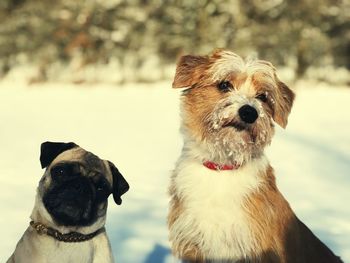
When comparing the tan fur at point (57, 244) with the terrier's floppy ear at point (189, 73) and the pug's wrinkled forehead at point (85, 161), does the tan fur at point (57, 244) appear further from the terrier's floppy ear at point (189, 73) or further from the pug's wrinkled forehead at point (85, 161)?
the terrier's floppy ear at point (189, 73)

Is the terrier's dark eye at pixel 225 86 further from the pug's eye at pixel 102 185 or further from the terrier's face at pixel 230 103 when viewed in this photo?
the pug's eye at pixel 102 185

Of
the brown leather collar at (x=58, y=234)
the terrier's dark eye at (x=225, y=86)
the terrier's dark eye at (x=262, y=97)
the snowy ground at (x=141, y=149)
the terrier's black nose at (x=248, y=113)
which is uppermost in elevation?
the terrier's dark eye at (x=225, y=86)

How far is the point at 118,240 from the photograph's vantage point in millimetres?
5844

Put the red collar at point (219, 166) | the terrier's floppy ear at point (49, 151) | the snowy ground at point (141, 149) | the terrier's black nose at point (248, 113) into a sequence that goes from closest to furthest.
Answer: the terrier's floppy ear at point (49, 151)
the terrier's black nose at point (248, 113)
the red collar at point (219, 166)
the snowy ground at point (141, 149)

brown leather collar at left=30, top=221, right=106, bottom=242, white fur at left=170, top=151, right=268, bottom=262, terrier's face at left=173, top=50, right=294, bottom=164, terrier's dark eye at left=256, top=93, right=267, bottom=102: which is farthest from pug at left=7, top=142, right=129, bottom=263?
terrier's dark eye at left=256, top=93, right=267, bottom=102

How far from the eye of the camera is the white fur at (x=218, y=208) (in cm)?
433

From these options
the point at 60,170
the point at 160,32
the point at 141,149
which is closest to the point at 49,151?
the point at 60,170

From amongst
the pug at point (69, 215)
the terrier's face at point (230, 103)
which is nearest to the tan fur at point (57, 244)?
the pug at point (69, 215)

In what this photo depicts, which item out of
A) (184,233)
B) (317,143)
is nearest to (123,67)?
(317,143)

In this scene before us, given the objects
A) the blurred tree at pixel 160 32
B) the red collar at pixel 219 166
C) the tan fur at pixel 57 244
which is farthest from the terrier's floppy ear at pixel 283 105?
the blurred tree at pixel 160 32

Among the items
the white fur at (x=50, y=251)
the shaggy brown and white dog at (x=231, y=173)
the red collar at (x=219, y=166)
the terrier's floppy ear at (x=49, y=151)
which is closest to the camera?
the white fur at (x=50, y=251)

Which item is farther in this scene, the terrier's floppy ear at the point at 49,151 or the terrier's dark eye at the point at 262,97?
the terrier's dark eye at the point at 262,97

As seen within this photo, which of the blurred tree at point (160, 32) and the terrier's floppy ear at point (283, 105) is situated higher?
the blurred tree at point (160, 32)

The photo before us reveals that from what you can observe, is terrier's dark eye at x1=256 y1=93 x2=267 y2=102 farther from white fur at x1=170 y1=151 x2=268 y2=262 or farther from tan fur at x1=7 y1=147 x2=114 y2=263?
tan fur at x1=7 y1=147 x2=114 y2=263
